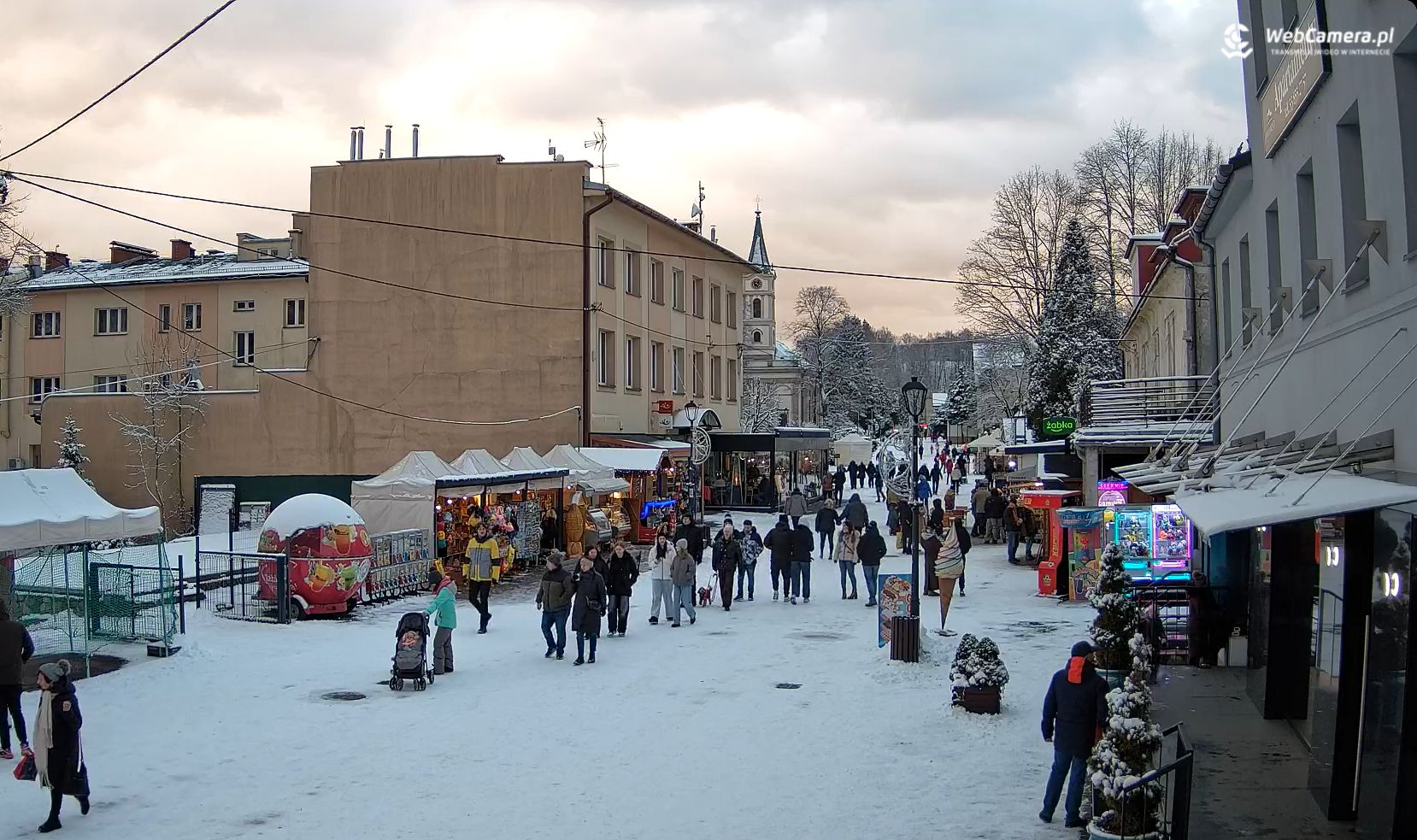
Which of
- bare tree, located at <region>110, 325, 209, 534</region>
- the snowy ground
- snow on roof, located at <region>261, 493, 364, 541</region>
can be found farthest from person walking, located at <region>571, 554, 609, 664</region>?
bare tree, located at <region>110, 325, 209, 534</region>

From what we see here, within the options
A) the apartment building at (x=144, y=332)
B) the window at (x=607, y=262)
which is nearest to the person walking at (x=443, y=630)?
the window at (x=607, y=262)

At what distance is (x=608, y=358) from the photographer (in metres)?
38.2

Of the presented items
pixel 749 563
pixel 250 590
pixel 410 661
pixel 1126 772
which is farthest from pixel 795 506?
pixel 1126 772

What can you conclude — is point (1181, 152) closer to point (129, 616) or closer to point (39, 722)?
point (129, 616)

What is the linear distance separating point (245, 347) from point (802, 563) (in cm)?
2914

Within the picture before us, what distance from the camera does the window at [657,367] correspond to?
41719 mm

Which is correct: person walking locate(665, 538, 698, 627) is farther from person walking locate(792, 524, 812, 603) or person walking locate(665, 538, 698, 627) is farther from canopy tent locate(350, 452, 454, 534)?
canopy tent locate(350, 452, 454, 534)

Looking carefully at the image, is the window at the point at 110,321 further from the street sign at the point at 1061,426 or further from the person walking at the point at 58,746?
the person walking at the point at 58,746

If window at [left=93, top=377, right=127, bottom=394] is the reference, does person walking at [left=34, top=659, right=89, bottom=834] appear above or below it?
below

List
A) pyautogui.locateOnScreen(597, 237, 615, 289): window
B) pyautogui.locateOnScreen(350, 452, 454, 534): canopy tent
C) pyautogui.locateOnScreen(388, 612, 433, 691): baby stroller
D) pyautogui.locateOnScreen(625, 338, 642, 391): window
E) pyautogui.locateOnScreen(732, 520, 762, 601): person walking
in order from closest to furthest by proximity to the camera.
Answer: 1. pyautogui.locateOnScreen(388, 612, 433, 691): baby stroller
2. pyautogui.locateOnScreen(732, 520, 762, 601): person walking
3. pyautogui.locateOnScreen(350, 452, 454, 534): canopy tent
4. pyautogui.locateOnScreen(597, 237, 615, 289): window
5. pyautogui.locateOnScreen(625, 338, 642, 391): window

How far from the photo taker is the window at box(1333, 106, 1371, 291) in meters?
9.38

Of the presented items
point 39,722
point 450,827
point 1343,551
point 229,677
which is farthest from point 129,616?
point 1343,551

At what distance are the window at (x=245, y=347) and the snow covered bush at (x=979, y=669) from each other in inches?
1441

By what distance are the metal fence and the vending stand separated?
46.8 feet
